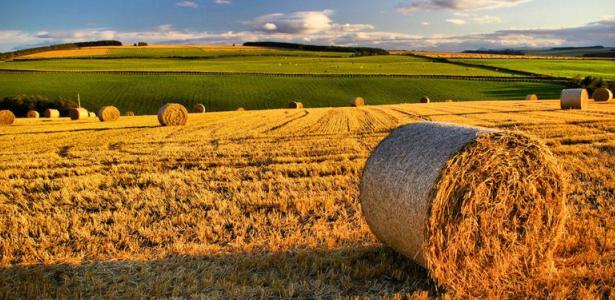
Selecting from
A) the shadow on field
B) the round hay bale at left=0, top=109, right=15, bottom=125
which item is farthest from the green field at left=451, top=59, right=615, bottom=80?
the shadow on field

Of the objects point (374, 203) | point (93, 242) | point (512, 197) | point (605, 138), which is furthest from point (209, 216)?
point (605, 138)

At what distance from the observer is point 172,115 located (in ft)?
84.7

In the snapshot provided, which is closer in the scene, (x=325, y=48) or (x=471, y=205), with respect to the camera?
(x=471, y=205)

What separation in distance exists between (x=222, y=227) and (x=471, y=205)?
3.76 m

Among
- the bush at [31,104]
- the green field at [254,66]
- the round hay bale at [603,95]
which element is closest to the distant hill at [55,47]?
the green field at [254,66]

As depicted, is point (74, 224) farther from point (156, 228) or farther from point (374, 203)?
point (374, 203)

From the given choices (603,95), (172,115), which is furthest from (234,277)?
(603,95)

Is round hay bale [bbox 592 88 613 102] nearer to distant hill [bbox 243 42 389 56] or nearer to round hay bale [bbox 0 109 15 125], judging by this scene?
round hay bale [bbox 0 109 15 125]

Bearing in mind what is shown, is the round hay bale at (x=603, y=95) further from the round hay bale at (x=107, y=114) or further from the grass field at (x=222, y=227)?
the round hay bale at (x=107, y=114)

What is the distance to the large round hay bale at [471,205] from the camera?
552 centimetres

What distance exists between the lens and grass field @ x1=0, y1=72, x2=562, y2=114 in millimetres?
53062

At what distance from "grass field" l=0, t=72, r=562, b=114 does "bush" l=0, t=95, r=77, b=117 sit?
2.49 meters

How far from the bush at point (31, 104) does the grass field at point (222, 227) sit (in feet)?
119

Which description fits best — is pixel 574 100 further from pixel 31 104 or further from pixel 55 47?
pixel 55 47
